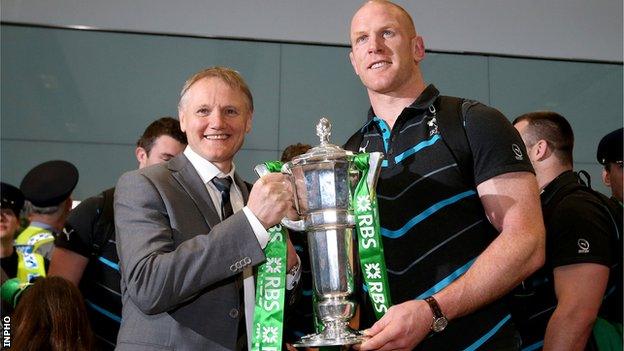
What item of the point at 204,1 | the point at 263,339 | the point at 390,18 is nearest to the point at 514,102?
the point at 204,1

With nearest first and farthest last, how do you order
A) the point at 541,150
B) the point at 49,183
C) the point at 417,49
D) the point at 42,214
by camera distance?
the point at 417,49, the point at 541,150, the point at 42,214, the point at 49,183

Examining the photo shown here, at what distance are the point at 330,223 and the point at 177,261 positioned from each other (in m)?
0.32

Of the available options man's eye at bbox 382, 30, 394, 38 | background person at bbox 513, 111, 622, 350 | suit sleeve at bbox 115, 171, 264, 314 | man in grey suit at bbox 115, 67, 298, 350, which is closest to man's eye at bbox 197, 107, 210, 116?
man in grey suit at bbox 115, 67, 298, 350

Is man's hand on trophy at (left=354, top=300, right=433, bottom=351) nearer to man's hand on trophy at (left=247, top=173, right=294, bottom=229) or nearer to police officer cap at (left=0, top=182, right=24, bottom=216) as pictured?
man's hand on trophy at (left=247, top=173, right=294, bottom=229)

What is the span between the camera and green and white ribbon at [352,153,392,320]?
143cm

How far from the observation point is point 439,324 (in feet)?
4.55

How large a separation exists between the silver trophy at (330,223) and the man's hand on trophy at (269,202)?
0.04 m

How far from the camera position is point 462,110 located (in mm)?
1619

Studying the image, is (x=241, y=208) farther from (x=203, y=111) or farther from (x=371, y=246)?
(x=371, y=246)

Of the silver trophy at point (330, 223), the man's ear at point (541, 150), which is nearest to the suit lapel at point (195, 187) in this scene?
the silver trophy at point (330, 223)

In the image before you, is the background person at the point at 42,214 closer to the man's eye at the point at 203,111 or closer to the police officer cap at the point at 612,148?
the man's eye at the point at 203,111

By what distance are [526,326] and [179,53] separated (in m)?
2.22

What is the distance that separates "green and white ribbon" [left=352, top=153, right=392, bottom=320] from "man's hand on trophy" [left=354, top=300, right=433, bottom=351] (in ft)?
0.24

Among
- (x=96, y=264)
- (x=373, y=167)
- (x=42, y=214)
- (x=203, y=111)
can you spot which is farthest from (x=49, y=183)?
(x=373, y=167)
